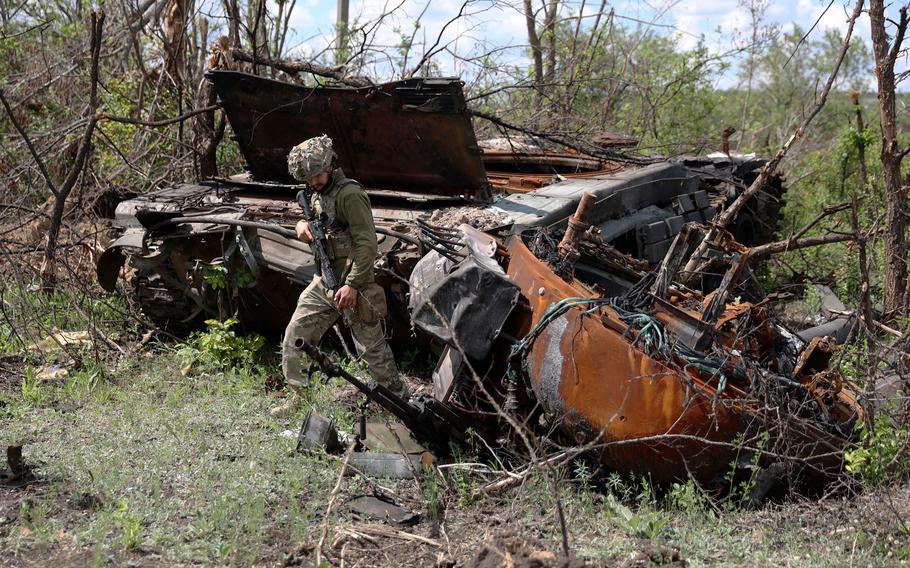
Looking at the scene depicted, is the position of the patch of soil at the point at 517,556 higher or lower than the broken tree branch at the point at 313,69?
lower

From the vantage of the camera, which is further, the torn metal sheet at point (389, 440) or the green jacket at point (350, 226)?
the green jacket at point (350, 226)

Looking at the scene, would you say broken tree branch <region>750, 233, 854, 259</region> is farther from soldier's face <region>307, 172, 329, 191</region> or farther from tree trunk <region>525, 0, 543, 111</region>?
tree trunk <region>525, 0, 543, 111</region>

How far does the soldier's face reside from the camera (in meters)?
5.61

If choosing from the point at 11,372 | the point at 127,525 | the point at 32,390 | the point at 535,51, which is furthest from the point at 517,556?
the point at 535,51

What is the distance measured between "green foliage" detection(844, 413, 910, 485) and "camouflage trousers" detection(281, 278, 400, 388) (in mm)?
2707

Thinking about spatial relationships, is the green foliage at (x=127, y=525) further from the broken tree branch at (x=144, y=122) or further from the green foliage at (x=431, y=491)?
the broken tree branch at (x=144, y=122)

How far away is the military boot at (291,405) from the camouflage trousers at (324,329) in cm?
6

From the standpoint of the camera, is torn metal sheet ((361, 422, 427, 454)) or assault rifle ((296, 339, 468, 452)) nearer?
assault rifle ((296, 339, 468, 452))

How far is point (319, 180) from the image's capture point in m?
5.63

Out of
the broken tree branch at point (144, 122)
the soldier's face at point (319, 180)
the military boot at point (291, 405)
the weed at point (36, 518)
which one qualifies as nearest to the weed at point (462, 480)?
the military boot at point (291, 405)

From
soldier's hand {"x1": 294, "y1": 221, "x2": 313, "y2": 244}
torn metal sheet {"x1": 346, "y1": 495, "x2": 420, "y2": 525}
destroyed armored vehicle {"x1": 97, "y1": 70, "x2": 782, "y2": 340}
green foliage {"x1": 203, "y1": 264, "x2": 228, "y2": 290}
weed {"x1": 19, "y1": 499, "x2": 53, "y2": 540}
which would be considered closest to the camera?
weed {"x1": 19, "y1": 499, "x2": 53, "y2": 540}

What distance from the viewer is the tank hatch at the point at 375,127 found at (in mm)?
6672

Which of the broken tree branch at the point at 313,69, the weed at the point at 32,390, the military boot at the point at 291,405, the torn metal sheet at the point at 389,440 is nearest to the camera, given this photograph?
the torn metal sheet at the point at 389,440

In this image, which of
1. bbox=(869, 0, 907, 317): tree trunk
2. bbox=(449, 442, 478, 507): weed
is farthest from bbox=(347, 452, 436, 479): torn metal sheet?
bbox=(869, 0, 907, 317): tree trunk
